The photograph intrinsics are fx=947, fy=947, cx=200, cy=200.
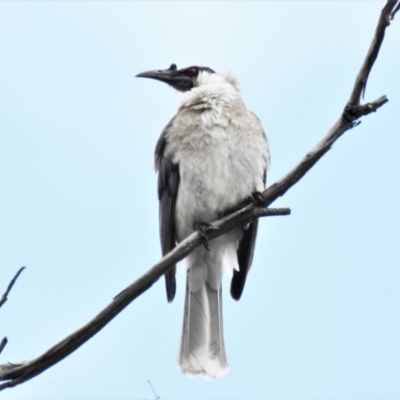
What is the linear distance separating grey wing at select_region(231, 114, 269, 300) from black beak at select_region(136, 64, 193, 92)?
1.28 metres

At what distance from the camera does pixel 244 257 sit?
21.7 feet

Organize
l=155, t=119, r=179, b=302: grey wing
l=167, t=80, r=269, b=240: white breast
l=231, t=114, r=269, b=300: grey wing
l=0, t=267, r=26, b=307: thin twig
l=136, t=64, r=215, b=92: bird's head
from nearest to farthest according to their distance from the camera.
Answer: l=0, t=267, r=26, b=307: thin twig
l=167, t=80, r=269, b=240: white breast
l=155, t=119, r=179, b=302: grey wing
l=231, t=114, r=269, b=300: grey wing
l=136, t=64, r=215, b=92: bird's head

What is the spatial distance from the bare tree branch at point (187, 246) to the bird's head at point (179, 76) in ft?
10.2

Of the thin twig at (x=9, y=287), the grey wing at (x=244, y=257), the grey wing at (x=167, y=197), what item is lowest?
the thin twig at (x=9, y=287)

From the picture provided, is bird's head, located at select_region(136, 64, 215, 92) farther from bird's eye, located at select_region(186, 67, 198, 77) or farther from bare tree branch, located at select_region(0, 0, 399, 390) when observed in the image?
bare tree branch, located at select_region(0, 0, 399, 390)

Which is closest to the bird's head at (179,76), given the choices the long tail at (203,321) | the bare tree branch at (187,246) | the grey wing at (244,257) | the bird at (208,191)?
the bird at (208,191)

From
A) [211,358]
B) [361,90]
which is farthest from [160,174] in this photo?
[361,90]

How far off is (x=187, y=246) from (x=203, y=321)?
7.65ft

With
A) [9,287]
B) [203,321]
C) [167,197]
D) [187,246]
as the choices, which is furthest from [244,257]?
[9,287]

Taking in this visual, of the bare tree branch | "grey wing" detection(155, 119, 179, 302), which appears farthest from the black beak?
the bare tree branch

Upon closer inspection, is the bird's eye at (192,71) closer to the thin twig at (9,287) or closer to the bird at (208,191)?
the bird at (208,191)

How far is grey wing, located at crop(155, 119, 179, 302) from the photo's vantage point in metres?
6.39

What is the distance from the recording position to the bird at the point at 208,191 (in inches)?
241

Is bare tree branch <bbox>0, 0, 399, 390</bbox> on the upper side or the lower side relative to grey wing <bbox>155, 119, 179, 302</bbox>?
lower
